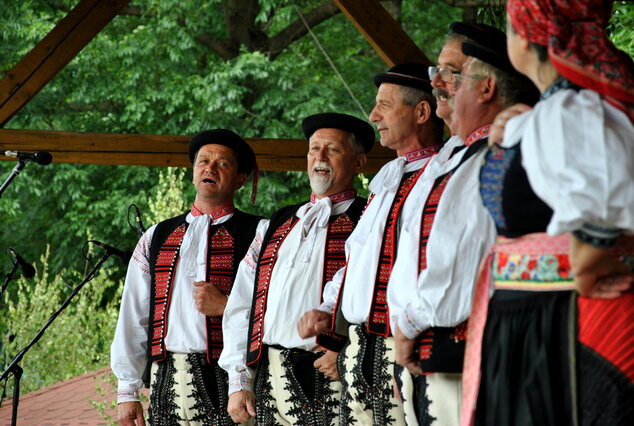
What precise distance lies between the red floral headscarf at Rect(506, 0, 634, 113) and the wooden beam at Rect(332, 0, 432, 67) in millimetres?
3358

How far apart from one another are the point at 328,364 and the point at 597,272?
1.71 m

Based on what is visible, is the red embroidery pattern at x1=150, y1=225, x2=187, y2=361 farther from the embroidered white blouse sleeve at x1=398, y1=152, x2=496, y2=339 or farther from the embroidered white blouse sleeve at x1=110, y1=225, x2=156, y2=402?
the embroidered white blouse sleeve at x1=398, y1=152, x2=496, y2=339

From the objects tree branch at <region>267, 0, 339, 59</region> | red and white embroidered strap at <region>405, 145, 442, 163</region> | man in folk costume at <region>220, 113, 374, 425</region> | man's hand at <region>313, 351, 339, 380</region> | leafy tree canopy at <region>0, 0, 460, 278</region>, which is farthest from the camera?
tree branch at <region>267, 0, 339, 59</region>

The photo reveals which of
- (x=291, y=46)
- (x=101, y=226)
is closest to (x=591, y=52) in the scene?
(x=101, y=226)

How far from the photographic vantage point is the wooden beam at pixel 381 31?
5.30m

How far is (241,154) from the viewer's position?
453 cm

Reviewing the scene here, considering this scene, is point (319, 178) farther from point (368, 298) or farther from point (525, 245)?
point (525, 245)

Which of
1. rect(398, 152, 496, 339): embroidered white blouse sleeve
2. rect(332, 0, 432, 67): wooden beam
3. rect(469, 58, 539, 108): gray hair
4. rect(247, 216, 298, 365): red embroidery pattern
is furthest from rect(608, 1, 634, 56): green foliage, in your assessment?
rect(398, 152, 496, 339): embroidered white blouse sleeve

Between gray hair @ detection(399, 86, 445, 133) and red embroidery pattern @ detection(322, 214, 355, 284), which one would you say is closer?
gray hair @ detection(399, 86, 445, 133)

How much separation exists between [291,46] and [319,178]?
9.83 metres

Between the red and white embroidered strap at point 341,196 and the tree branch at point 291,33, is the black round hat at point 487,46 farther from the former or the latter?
the tree branch at point 291,33

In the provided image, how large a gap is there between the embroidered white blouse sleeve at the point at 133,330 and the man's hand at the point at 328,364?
112 centimetres

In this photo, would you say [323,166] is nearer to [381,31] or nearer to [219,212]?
[219,212]

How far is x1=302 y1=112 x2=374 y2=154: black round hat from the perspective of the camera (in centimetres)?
391
